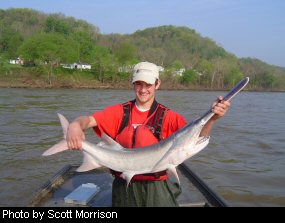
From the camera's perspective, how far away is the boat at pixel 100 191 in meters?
6.66

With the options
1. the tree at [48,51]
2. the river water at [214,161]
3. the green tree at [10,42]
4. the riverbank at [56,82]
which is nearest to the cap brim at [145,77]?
the river water at [214,161]

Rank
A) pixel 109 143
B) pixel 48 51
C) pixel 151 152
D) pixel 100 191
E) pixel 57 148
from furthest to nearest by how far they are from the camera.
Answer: pixel 48 51, pixel 100 191, pixel 109 143, pixel 57 148, pixel 151 152

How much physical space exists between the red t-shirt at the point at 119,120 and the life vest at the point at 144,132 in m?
0.06

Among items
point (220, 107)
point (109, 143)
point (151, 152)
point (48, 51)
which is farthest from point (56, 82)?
point (220, 107)

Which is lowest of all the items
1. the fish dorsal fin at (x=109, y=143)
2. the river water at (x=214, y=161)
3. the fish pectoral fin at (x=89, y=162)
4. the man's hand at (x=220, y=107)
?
the river water at (x=214, y=161)

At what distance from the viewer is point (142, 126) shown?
176 inches

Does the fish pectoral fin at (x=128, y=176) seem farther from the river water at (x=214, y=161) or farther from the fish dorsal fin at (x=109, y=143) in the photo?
the river water at (x=214, y=161)

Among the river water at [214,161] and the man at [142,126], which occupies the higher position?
the man at [142,126]

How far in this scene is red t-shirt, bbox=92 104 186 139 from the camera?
452 cm

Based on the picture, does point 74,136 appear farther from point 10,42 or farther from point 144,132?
point 10,42

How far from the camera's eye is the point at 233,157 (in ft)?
49.4

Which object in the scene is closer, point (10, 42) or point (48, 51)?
point (48, 51)

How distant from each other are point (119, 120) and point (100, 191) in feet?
10.3

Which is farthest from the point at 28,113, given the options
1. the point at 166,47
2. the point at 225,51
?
the point at 225,51
